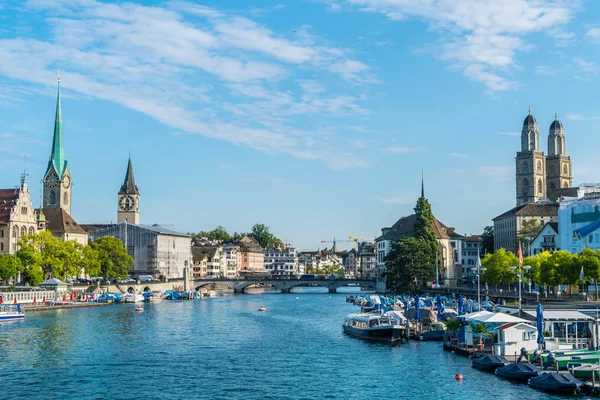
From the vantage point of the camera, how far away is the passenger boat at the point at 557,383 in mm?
40781

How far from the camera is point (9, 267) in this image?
109 m

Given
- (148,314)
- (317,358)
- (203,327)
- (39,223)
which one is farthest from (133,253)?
(317,358)

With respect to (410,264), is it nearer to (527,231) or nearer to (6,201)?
(527,231)

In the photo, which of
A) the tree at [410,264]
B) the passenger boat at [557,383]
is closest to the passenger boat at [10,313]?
the passenger boat at [557,383]

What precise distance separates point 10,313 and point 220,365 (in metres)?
39.0

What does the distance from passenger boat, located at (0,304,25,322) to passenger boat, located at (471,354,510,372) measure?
5403cm

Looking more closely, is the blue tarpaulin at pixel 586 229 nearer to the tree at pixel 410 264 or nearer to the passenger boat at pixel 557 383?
the tree at pixel 410 264

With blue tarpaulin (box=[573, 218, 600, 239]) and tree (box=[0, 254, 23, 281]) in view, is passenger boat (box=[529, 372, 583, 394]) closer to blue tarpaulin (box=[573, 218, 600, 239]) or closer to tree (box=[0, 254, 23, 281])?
blue tarpaulin (box=[573, 218, 600, 239])

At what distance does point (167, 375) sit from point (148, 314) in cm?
5437

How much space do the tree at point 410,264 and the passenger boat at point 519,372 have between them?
261ft

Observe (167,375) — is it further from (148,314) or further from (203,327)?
(148,314)

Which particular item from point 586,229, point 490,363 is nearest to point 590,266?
point 586,229

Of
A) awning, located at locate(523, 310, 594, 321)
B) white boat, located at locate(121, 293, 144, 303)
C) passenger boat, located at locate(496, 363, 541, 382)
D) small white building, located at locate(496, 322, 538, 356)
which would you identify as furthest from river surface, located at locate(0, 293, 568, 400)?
white boat, located at locate(121, 293, 144, 303)

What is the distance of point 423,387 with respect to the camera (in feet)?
151
